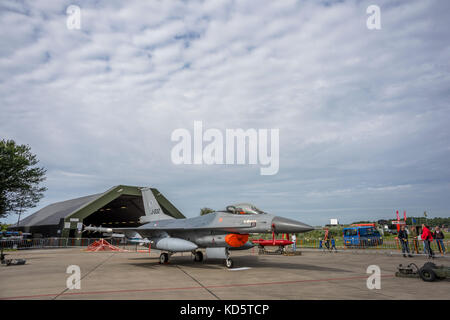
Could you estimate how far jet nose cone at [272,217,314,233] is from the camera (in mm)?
9297

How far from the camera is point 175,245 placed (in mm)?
11789

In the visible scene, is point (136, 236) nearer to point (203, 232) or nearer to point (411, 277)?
point (203, 232)

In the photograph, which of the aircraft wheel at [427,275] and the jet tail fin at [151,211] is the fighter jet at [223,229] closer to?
the aircraft wheel at [427,275]

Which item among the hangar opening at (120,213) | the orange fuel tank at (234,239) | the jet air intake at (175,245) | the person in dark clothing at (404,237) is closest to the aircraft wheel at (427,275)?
the orange fuel tank at (234,239)

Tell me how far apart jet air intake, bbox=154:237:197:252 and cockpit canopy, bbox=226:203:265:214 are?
2.26m

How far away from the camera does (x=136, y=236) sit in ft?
50.6

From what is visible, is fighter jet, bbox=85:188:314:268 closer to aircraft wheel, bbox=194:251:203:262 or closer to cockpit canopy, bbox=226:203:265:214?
cockpit canopy, bbox=226:203:265:214

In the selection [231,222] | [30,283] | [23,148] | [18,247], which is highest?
[23,148]

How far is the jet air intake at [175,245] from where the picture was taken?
37.7 ft

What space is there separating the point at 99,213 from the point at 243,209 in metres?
45.4

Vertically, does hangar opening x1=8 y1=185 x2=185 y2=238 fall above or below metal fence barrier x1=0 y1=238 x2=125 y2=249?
above

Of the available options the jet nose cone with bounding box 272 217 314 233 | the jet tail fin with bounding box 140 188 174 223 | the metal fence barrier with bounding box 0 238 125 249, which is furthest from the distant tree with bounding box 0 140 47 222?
the jet nose cone with bounding box 272 217 314 233
